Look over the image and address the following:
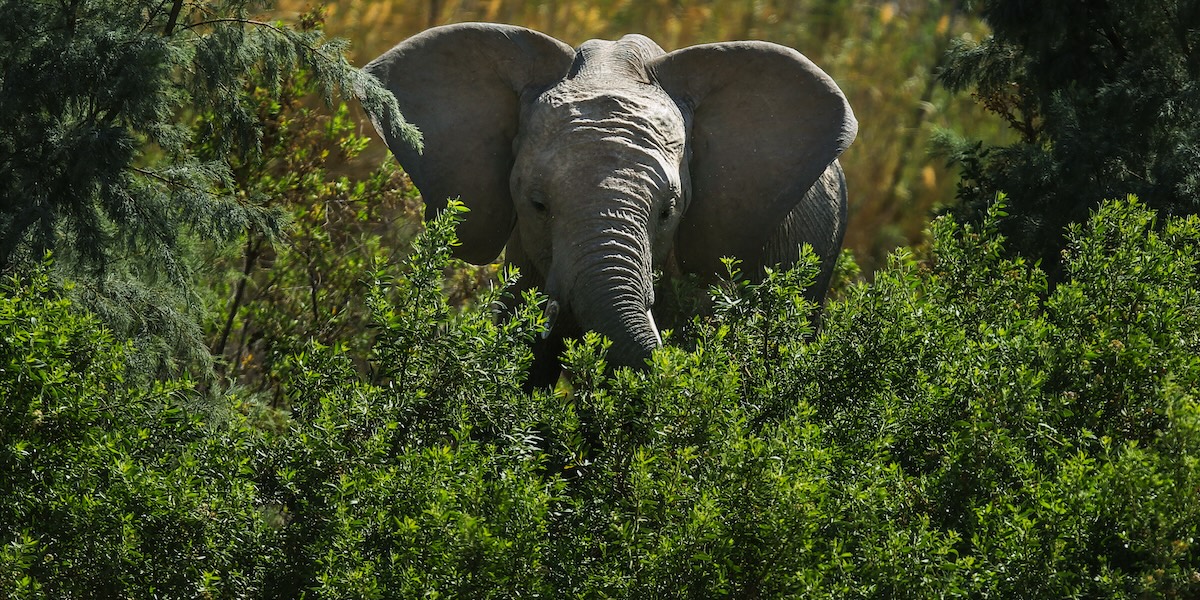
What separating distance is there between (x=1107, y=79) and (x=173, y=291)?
490 centimetres

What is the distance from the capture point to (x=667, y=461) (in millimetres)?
5754

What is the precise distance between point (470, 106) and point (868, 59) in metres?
9.33

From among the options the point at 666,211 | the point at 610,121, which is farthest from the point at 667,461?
the point at 610,121

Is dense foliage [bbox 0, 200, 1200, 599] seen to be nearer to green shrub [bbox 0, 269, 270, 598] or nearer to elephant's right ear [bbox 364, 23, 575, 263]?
green shrub [bbox 0, 269, 270, 598]

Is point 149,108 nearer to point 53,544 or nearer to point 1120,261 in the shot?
point 53,544

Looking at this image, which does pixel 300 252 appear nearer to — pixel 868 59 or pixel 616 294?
pixel 616 294

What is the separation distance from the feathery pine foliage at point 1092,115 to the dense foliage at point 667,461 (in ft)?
6.95

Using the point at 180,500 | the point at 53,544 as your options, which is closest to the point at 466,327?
the point at 180,500

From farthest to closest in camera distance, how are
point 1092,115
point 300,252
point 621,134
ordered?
point 300,252 < point 1092,115 < point 621,134

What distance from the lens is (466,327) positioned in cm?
612

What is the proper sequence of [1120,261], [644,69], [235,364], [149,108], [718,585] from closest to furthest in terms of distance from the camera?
[718,585]
[1120,261]
[149,108]
[644,69]
[235,364]

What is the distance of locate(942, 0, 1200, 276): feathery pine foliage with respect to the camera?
28.5ft

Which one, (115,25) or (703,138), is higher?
(115,25)

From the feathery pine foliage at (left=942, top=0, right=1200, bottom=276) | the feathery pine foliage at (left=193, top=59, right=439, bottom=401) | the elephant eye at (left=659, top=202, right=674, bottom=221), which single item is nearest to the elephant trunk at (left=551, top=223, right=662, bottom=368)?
the elephant eye at (left=659, top=202, right=674, bottom=221)
